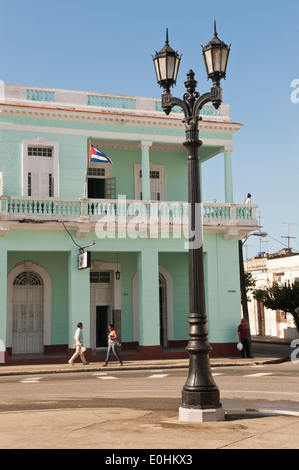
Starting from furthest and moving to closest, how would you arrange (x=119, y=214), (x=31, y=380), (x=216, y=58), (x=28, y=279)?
1. (x=28, y=279)
2. (x=119, y=214)
3. (x=31, y=380)
4. (x=216, y=58)

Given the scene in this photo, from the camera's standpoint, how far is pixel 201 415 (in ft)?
28.5

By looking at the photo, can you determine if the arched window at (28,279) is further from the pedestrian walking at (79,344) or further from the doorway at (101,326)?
the pedestrian walking at (79,344)

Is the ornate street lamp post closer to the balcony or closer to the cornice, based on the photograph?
the balcony

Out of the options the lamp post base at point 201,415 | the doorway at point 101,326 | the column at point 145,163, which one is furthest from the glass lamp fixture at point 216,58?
the doorway at point 101,326

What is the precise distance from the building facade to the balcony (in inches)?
637

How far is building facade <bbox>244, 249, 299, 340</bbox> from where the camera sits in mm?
40444

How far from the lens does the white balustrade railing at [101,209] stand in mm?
21516

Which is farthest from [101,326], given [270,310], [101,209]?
[270,310]

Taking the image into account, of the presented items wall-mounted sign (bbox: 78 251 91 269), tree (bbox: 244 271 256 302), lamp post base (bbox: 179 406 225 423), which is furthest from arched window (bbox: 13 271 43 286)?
tree (bbox: 244 271 256 302)

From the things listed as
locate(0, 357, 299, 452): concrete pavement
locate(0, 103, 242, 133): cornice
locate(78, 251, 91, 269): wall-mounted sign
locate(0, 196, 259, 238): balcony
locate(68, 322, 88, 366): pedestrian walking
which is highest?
locate(0, 103, 242, 133): cornice

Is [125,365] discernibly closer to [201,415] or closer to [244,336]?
[244,336]

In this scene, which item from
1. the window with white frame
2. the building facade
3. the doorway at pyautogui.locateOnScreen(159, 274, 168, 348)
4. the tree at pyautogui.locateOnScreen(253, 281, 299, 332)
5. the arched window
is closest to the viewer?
the window with white frame

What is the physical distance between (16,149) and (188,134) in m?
13.7

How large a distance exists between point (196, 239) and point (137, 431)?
3036 millimetres
